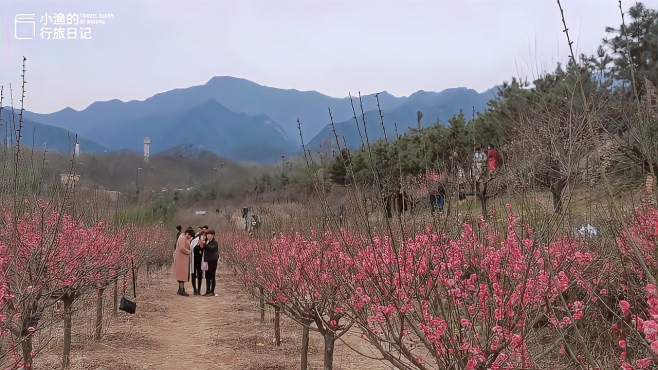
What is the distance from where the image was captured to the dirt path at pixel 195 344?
24.8 feet

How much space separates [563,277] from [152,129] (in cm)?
15405

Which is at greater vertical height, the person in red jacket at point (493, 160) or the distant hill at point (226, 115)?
the distant hill at point (226, 115)

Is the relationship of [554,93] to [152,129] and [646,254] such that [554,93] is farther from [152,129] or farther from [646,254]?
[152,129]

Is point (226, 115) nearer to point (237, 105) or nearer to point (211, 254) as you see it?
point (237, 105)

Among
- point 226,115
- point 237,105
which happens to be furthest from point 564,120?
point 237,105

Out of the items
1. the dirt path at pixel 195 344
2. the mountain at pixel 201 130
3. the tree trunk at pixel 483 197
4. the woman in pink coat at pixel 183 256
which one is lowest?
the dirt path at pixel 195 344

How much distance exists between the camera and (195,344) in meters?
8.85


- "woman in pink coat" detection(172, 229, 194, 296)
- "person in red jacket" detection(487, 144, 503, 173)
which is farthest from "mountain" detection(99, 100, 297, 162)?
"person in red jacket" detection(487, 144, 503, 173)

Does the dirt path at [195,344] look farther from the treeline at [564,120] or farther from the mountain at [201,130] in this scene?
the mountain at [201,130]

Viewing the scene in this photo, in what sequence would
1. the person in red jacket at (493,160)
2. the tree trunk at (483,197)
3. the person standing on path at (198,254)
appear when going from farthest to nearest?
the person standing on path at (198,254) → the person in red jacket at (493,160) → the tree trunk at (483,197)

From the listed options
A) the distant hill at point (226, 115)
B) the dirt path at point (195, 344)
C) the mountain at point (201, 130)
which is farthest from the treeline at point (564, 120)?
the mountain at point (201, 130)

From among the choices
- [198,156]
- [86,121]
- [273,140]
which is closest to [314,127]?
[273,140]

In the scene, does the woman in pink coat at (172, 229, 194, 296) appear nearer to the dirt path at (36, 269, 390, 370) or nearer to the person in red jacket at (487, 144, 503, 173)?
the dirt path at (36, 269, 390, 370)

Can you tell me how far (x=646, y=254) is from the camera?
15.4 ft
